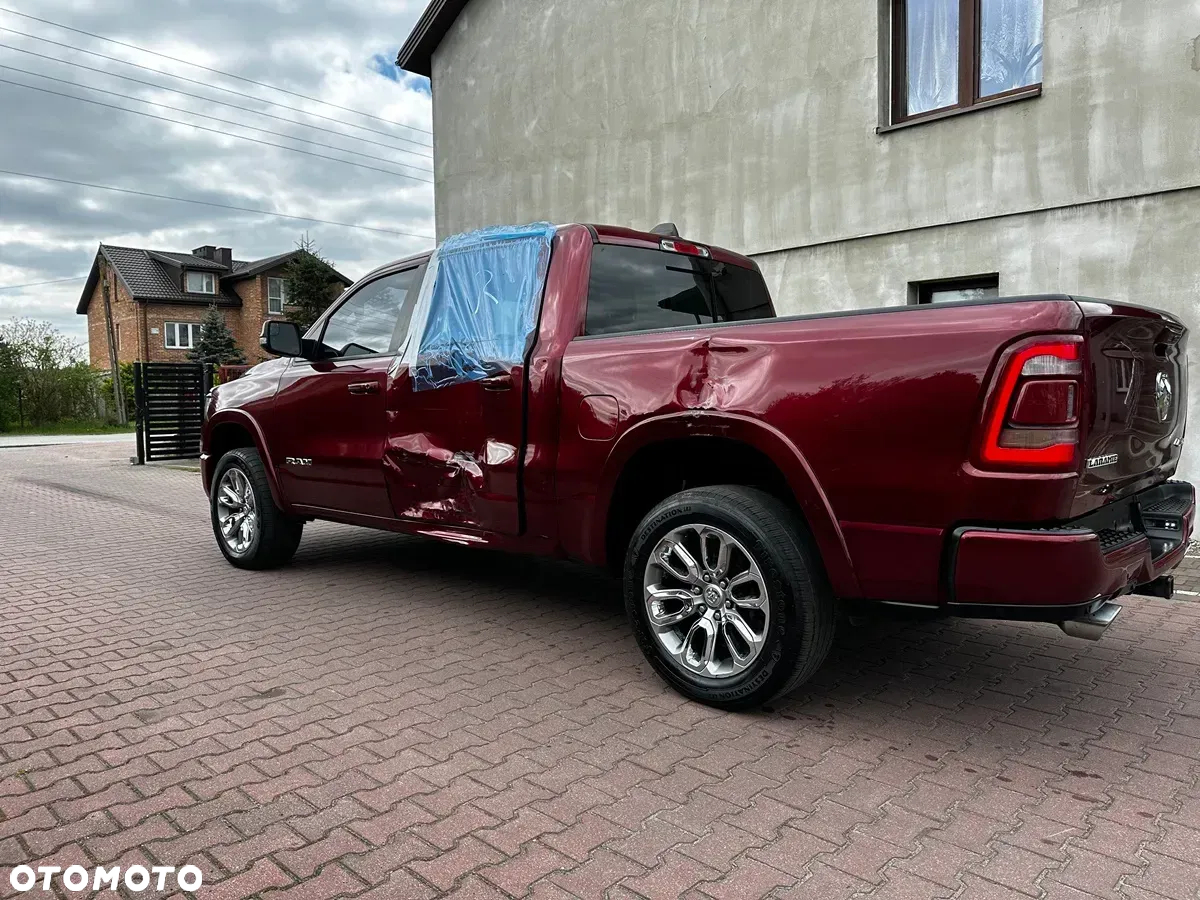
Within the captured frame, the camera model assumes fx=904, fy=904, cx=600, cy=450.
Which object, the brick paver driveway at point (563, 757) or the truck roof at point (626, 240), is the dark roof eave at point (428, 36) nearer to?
the truck roof at point (626, 240)

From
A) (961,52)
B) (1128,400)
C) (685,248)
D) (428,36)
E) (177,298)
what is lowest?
(1128,400)

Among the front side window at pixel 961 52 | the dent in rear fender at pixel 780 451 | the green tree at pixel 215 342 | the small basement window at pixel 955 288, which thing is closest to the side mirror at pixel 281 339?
the dent in rear fender at pixel 780 451

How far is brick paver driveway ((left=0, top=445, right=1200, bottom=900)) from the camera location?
2439 millimetres

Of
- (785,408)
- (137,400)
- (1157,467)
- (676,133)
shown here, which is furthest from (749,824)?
(137,400)

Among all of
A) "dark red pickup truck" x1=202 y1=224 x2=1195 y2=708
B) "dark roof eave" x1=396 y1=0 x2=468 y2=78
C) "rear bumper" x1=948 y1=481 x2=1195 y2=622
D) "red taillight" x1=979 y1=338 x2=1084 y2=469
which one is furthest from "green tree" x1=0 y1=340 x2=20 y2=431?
"red taillight" x1=979 y1=338 x2=1084 y2=469

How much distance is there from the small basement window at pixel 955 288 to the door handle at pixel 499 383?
5381 mm

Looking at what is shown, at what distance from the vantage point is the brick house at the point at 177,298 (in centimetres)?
4603

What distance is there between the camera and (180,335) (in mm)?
47250

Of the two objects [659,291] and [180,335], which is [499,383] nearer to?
[659,291]

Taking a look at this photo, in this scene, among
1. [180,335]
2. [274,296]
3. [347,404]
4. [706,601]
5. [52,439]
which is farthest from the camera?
[274,296]

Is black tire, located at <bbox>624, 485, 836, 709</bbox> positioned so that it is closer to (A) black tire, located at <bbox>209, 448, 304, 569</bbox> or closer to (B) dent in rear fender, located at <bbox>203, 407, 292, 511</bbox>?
(B) dent in rear fender, located at <bbox>203, 407, 292, 511</bbox>

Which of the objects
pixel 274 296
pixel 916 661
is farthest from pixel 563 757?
pixel 274 296

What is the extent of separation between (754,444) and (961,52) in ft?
23.3

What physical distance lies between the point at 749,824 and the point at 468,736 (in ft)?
3.69
